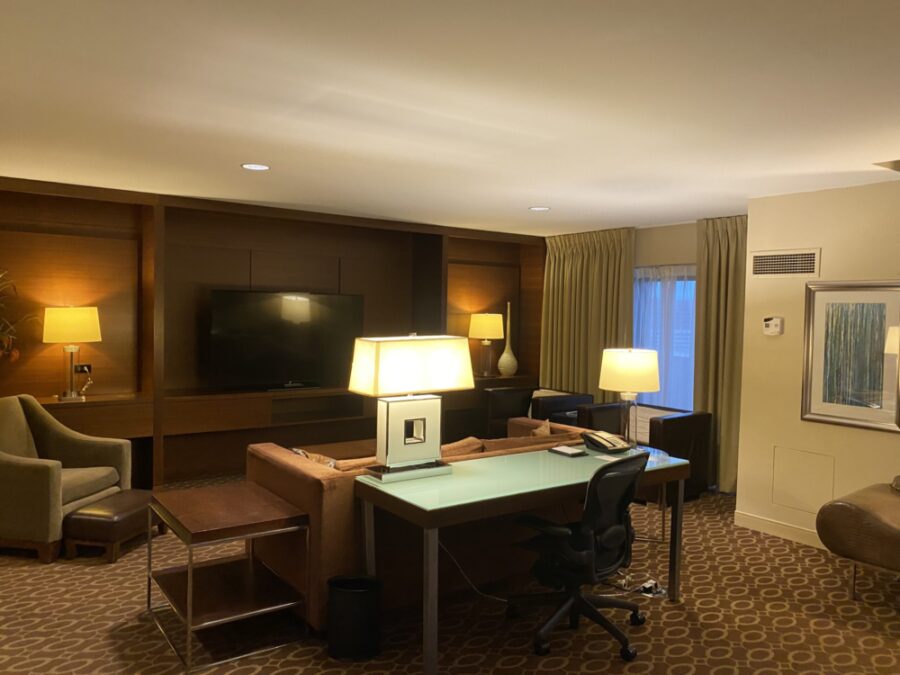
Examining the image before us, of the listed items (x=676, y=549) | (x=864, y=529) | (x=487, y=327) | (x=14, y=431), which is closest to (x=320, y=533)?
(x=676, y=549)

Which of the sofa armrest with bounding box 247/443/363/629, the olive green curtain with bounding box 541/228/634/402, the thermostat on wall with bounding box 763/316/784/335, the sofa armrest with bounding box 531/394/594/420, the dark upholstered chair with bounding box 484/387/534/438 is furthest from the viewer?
the olive green curtain with bounding box 541/228/634/402

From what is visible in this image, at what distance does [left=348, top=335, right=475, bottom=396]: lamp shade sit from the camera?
10.8 ft

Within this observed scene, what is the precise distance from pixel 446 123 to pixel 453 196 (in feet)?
6.94

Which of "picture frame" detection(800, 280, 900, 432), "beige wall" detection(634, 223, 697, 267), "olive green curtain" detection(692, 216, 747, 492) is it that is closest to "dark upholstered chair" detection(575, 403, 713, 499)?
"olive green curtain" detection(692, 216, 747, 492)

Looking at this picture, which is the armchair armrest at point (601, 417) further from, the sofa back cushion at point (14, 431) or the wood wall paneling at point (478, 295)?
the sofa back cushion at point (14, 431)

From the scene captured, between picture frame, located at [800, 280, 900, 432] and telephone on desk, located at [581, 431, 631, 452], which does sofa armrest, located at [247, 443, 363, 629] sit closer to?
telephone on desk, located at [581, 431, 631, 452]

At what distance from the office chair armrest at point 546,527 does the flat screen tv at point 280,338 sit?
3711 mm

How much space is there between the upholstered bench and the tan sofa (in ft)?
4.63

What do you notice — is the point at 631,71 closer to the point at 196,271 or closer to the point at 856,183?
the point at 856,183

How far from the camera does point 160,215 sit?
5605mm

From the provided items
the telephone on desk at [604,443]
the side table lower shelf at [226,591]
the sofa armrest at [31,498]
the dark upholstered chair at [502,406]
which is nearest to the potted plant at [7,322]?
the sofa armrest at [31,498]

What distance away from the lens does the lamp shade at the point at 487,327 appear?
7.85 meters

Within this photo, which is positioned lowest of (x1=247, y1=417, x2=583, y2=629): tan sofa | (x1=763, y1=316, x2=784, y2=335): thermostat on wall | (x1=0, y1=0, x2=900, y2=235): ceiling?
(x1=247, y1=417, x2=583, y2=629): tan sofa

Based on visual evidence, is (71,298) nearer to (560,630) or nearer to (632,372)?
(632,372)
